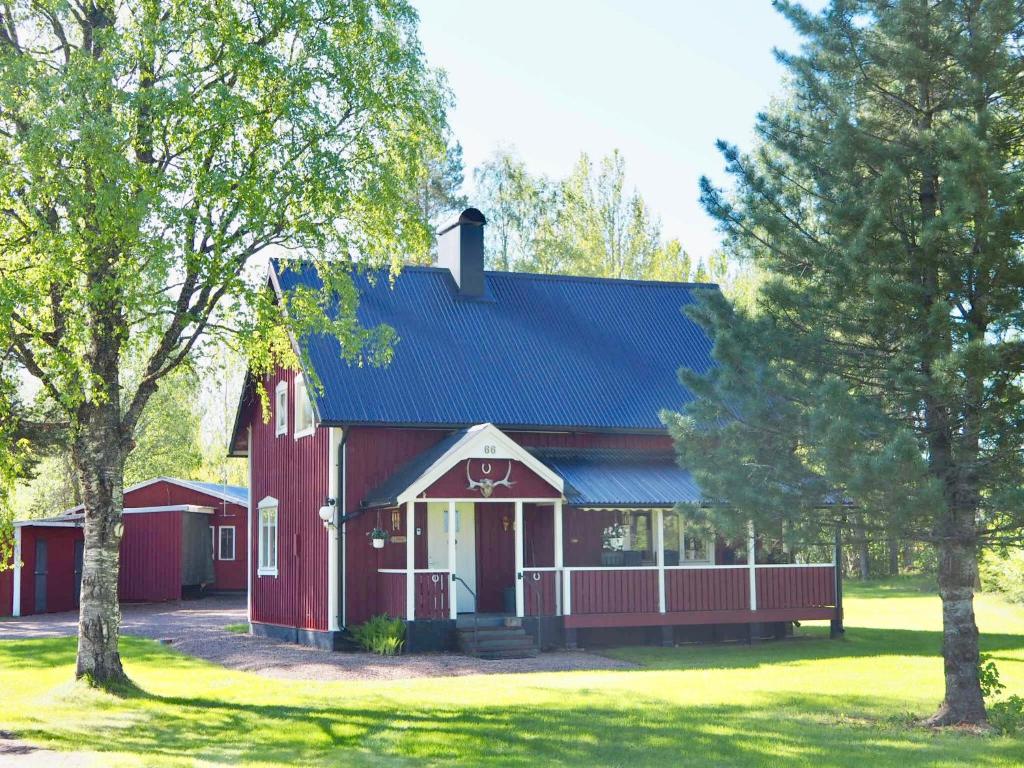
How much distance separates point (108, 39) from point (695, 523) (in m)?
8.47

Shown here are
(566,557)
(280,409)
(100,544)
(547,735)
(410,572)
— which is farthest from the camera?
(280,409)

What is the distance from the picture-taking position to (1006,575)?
73.8 ft

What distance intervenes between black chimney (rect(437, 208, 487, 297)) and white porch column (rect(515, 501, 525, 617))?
617cm

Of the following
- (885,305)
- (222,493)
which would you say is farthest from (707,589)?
(222,493)

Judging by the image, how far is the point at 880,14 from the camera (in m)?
11.8

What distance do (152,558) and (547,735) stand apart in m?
24.8

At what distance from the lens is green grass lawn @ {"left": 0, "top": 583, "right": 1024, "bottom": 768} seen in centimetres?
1080

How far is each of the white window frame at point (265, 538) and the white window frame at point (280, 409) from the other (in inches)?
56.3

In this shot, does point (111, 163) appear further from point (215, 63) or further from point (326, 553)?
point (326, 553)

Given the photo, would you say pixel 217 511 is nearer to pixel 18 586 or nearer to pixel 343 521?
pixel 18 586

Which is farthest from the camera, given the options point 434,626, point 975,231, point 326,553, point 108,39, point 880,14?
point 326,553

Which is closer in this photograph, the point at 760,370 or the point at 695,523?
the point at 760,370

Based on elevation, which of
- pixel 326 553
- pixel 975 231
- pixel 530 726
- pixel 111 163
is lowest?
pixel 530 726

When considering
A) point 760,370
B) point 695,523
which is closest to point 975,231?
point 760,370
